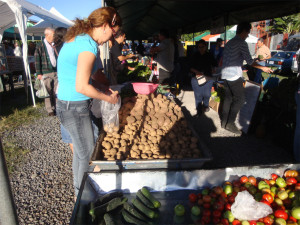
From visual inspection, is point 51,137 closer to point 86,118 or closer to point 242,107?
point 86,118

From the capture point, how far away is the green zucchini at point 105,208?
1938 mm

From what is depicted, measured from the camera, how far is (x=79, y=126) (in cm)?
217

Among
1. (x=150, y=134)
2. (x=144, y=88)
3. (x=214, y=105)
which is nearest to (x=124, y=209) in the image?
(x=150, y=134)

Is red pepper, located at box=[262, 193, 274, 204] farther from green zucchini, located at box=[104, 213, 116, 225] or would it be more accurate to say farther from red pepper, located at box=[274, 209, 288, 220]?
green zucchini, located at box=[104, 213, 116, 225]

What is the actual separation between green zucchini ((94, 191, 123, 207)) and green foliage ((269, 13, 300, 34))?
34481 mm

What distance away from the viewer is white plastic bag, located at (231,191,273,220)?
1.78 meters

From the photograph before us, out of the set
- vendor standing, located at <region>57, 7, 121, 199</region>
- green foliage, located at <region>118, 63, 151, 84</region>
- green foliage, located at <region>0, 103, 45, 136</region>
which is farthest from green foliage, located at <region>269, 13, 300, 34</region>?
vendor standing, located at <region>57, 7, 121, 199</region>

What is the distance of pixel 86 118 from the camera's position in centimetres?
221

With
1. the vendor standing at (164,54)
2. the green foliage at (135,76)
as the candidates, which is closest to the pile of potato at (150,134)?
the vendor standing at (164,54)

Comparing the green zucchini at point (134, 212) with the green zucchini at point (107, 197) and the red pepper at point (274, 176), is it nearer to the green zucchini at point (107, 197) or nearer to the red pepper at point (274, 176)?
the green zucchini at point (107, 197)

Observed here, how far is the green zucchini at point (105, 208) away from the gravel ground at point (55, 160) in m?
0.88

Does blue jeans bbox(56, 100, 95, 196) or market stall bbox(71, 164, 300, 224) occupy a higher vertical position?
blue jeans bbox(56, 100, 95, 196)

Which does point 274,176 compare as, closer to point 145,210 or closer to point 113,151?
point 145,210

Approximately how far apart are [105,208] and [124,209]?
7.0 inches
